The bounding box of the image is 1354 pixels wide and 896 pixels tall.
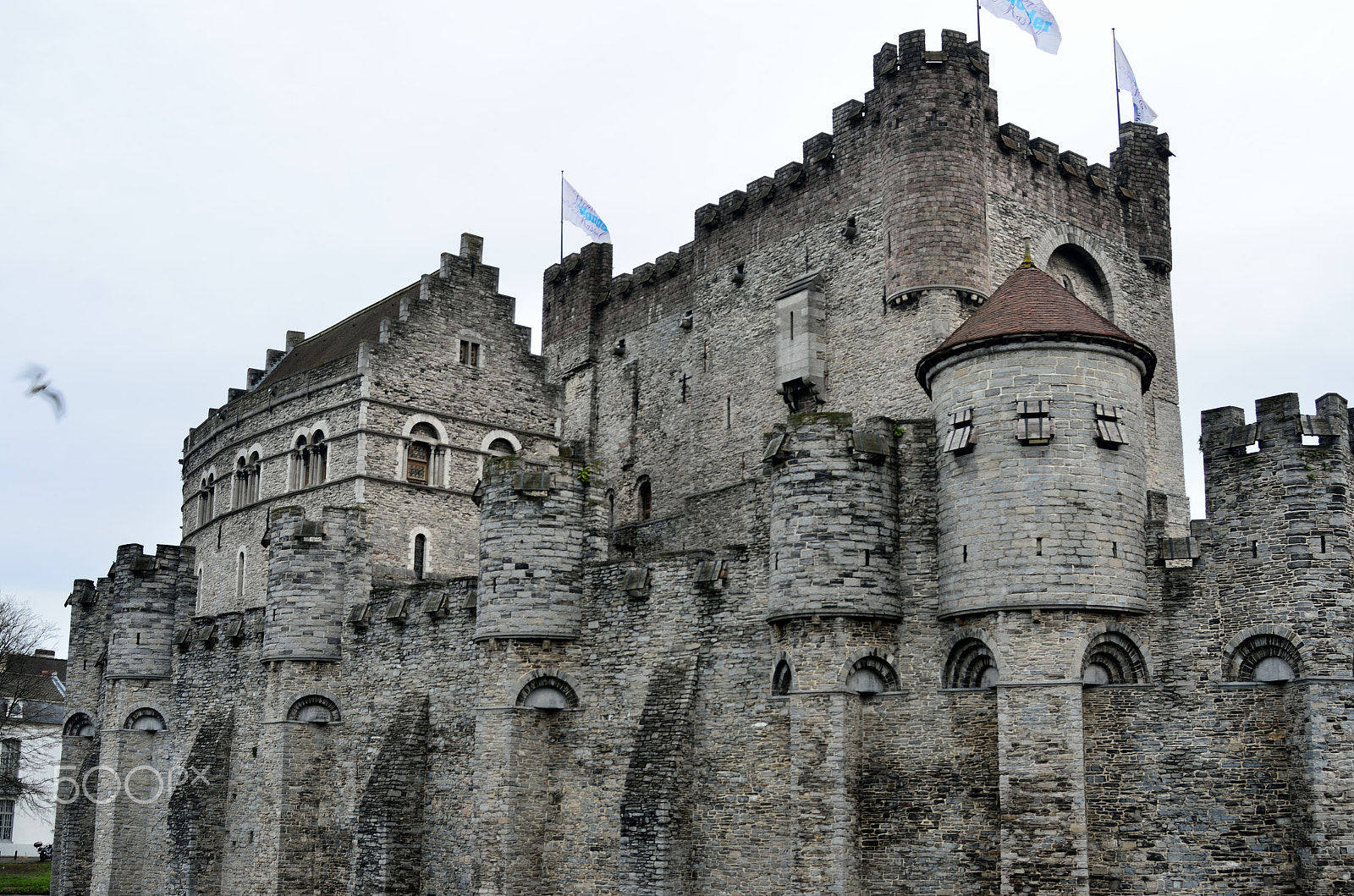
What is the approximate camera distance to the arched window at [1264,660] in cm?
2220

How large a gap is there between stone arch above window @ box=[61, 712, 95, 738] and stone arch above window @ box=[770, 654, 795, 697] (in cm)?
2972

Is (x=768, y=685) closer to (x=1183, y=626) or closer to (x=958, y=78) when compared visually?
(x=1183, y=626)

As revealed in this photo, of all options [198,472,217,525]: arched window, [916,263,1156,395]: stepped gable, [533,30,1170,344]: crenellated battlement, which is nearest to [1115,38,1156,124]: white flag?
[533,30,1170,344]: crenellated battlement

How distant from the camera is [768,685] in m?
25.8

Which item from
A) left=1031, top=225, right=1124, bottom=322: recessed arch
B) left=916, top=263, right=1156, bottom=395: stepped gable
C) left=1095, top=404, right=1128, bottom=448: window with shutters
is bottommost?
left=1095, top=404, right=1128, bottom=448: window with shutters

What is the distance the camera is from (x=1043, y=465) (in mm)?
23094

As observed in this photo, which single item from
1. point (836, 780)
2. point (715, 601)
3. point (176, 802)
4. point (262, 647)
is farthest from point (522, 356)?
point (836, 780)

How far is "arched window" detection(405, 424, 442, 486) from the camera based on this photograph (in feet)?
132

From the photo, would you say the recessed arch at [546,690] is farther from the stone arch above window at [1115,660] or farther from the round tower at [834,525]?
the stone arch above window at [1115,660]

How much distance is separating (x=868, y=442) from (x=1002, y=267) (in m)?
9.94

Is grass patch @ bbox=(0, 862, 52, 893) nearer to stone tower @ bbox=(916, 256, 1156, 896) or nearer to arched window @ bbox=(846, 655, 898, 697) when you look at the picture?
arched window @ bbox=(846, 655, 898, 697)

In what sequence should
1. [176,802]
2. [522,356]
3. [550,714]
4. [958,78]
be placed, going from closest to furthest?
1. [550,714]
2. [958,78]
3. [176,802]
4. [522,356]

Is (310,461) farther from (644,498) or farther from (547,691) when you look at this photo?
(547,691)

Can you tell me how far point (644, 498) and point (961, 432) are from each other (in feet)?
56.7
